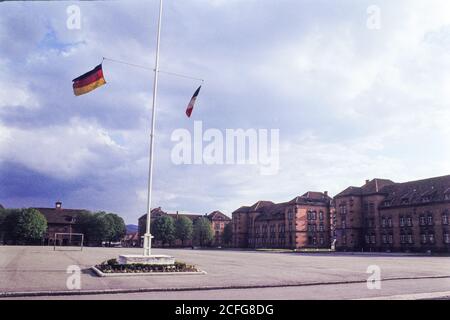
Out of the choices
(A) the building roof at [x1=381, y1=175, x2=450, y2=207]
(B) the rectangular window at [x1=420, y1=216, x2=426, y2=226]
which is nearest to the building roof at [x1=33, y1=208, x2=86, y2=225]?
(A) the building roof at [x1=381, y1=175, x2=450, y2=207]

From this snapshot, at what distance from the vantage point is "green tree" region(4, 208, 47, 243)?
94.6 metres

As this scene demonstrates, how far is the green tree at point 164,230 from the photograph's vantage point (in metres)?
113

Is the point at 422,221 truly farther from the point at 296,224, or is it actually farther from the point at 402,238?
the point at 296,224

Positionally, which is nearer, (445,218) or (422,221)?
(445,218)

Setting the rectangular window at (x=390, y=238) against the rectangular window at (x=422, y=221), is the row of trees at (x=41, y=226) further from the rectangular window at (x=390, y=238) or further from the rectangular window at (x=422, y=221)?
the rectangular window at (x=422, y=221)

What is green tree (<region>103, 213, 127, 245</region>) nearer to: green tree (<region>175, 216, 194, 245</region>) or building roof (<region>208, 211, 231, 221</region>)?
green tree (<region>175, 216, 194, 245</region>)

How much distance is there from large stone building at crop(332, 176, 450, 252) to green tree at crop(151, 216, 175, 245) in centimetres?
5118

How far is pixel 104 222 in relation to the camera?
349 feet

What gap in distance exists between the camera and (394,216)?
241 feet

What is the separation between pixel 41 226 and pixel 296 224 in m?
65.1

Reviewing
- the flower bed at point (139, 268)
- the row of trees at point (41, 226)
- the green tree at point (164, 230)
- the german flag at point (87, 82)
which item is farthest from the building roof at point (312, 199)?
the german flag at point (87, 82)

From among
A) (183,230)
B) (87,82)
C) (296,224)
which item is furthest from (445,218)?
(183,230)
